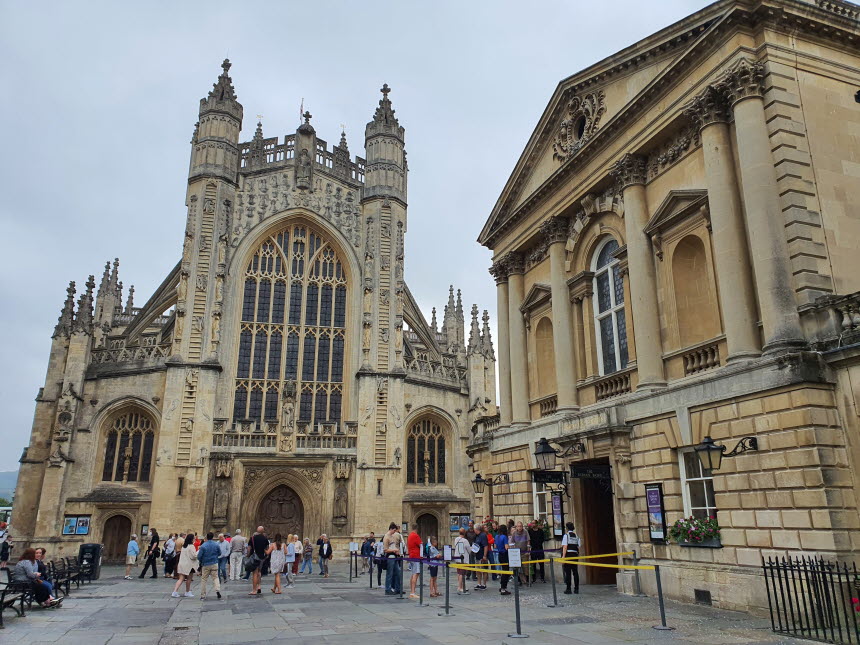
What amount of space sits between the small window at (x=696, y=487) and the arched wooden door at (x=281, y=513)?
2212 cm

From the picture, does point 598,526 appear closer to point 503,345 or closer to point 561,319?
point 561,319

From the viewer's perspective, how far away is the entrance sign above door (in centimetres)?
1443

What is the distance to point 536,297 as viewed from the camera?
2011 cm

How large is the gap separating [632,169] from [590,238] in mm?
2667

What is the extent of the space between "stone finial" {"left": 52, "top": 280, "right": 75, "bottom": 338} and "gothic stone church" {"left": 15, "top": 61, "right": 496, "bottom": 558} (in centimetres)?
9

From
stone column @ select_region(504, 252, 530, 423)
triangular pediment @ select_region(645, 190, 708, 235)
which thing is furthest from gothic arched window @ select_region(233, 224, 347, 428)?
triangular pediment @ select_region(645, 190, 708, 235)

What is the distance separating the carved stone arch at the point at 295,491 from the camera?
3011cm

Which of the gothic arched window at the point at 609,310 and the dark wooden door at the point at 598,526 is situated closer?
the dark wooden door at the point at 598,526

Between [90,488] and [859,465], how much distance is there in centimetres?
2997

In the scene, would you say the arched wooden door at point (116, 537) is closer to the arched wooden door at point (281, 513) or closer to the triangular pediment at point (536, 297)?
the arched wooden door at point (281, 513)

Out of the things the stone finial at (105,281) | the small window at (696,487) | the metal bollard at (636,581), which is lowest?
the metal bollard at (636,581)

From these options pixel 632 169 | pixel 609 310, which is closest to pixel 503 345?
pixel 609 310

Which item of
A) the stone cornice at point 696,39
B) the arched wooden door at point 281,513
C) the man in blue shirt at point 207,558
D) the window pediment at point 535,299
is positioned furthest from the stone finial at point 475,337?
the man in blue shirt at point 207,558

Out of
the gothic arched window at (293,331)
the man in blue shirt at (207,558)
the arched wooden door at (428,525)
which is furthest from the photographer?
the arched wooden door at (428,525)
